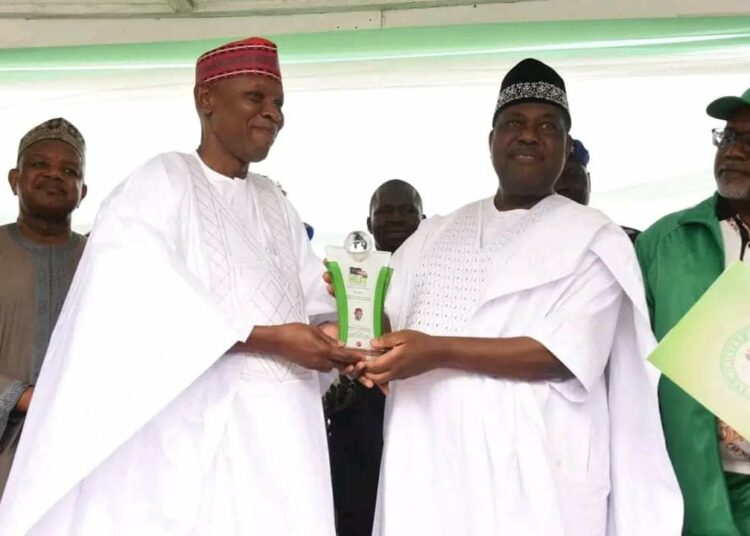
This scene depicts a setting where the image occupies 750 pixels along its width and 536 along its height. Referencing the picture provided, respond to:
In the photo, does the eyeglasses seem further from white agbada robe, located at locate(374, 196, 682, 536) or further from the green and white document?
the green and white document

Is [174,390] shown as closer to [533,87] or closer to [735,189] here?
[533,87]

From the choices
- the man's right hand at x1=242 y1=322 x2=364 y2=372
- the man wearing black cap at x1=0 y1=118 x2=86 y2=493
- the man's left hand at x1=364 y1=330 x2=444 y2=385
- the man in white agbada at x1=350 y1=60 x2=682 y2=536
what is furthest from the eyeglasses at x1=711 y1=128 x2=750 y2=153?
the man wearing black cap at x1=0 y1=118 x2=86 y2=493

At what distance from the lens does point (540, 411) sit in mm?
2473

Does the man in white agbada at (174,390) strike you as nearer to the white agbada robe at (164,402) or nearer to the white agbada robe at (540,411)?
the white agbada robe at (164,402)

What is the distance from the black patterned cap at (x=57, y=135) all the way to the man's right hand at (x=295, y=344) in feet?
4.17

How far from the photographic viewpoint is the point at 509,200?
2777 millimetres

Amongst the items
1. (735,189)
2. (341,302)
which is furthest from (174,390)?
(735,189)

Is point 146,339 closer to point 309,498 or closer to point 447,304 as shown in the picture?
point 309,498

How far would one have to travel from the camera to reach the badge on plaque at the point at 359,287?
2408 millimetres

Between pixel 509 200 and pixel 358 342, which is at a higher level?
pixel 509 200

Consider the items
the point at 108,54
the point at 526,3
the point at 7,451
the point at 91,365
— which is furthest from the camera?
the point at 108,54

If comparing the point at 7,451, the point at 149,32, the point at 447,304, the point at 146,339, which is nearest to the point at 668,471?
the point at 447,304

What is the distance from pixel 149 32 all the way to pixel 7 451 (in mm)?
2741

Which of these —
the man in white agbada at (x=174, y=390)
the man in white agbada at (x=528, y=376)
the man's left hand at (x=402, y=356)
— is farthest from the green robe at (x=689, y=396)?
the man in white agbada at (x=174, y=390)
